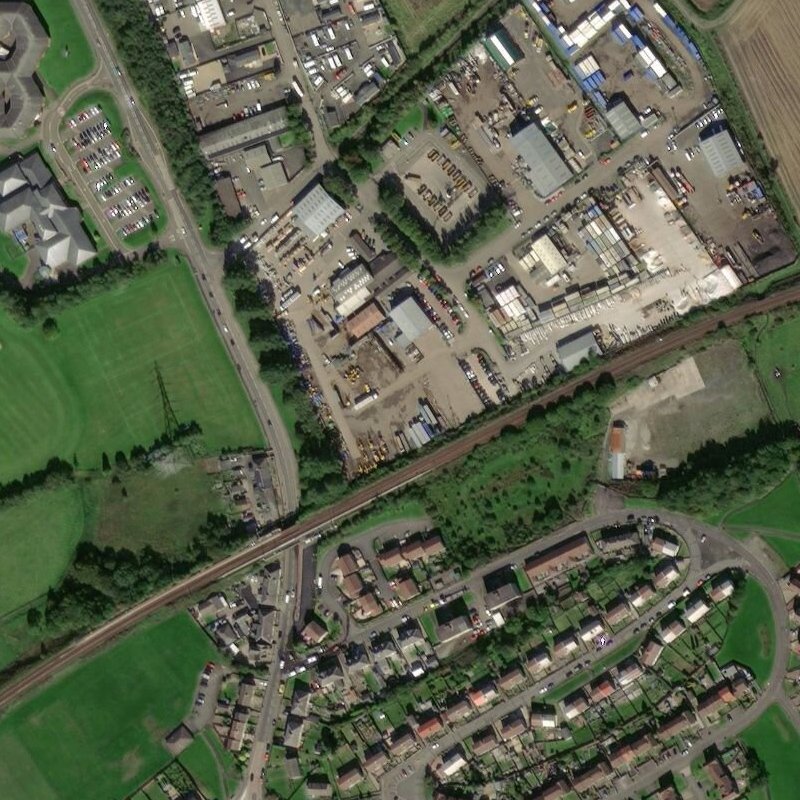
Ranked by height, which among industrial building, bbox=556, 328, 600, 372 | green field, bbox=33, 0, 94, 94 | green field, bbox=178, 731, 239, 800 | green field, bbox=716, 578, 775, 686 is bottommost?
green field, bbox=716, 578, 775, 686

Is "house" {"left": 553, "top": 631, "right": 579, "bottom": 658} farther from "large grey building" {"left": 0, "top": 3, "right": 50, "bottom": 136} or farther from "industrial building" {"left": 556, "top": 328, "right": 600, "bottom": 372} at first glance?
"large grey building" {"left": 0, "top": 3, "right": 50, "bottom": 136}

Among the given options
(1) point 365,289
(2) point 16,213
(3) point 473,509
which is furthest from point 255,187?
(3) point 473,509

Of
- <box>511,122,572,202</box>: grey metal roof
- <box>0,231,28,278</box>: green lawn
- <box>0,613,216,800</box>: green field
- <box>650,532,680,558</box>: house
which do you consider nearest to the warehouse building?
<box>511,122,572,202</box>: grey metal roof

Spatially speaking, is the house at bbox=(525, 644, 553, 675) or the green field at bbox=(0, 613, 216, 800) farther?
the green field at bbox=(0, 613, 216, 800)

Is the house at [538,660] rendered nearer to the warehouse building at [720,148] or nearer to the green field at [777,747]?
the green field at [777,747]

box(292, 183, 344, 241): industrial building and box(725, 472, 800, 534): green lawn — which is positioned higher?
box(292, 183, 344, 241): industrial building

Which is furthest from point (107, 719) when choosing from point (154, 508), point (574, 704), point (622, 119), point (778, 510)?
point (622, 119)

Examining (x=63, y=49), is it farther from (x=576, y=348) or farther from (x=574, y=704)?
(x=574, y=704)

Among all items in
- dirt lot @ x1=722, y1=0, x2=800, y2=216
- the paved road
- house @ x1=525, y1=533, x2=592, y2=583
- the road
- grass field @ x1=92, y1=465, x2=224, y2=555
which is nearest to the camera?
dirt lot @ x1=722, y1=0, x2=800, y2=216
